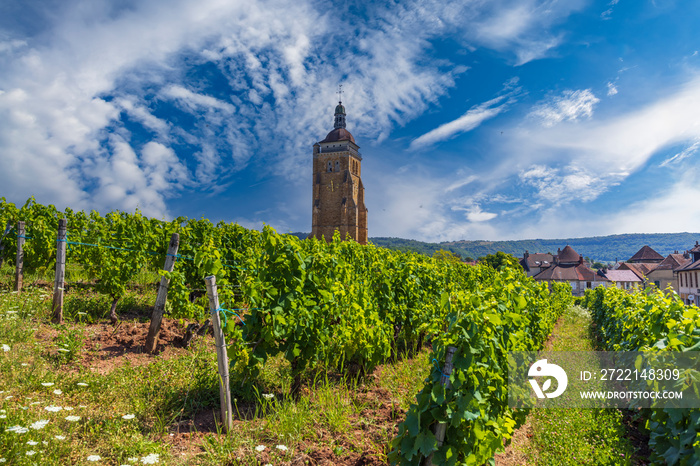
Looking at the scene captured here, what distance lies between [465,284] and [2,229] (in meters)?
12.3

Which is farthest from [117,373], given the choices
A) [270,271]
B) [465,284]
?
[465,284]

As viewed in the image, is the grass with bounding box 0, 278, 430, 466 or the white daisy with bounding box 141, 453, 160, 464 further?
the grass with bounding box 0, 278, 430, 466

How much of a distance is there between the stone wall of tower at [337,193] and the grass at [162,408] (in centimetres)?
4825

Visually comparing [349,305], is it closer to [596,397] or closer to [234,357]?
[234,357]

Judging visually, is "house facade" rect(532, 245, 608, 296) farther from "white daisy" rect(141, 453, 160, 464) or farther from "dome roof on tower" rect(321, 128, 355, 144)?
"white daisy" rect(141, 453, 160, 464)

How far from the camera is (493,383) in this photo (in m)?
3.46

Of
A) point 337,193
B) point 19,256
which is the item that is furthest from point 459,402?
point 337,193

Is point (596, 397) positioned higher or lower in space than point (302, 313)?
lower

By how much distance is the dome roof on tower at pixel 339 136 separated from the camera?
195ft

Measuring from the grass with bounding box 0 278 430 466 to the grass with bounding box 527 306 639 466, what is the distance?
1.54 metres

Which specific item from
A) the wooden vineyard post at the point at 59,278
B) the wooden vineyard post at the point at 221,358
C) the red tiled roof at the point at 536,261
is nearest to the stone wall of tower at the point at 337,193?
the red tiled roof at the point at 536,261

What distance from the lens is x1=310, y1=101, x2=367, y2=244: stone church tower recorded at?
55.0 m

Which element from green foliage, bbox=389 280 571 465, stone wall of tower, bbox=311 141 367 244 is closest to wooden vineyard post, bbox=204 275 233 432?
green foliage, bbox=389 280 571 465

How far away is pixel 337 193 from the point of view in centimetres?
5691
